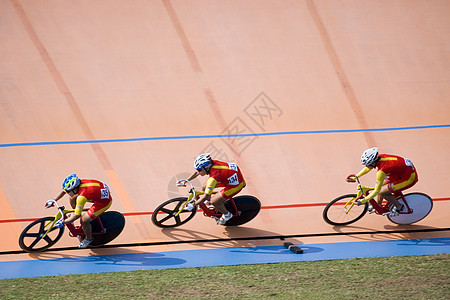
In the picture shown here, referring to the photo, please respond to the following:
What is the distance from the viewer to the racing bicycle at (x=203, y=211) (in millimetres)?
7887

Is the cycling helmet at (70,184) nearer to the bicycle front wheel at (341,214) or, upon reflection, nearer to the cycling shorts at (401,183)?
the bicycle front wheel at (341,214)

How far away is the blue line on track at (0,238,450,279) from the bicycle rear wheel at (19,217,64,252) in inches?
9.6

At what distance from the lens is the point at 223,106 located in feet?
35.9

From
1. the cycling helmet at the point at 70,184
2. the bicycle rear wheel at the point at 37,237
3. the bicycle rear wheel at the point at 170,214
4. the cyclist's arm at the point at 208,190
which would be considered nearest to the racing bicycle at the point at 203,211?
the bicycle rear wheel at the point at 170,214

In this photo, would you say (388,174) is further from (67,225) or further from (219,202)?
(67,225)

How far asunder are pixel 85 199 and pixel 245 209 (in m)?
2.26

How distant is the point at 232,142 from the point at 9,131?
3.93 meters

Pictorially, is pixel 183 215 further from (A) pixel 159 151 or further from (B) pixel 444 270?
(B) pixel 444 270

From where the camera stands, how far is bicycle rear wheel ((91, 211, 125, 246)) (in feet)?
24.5

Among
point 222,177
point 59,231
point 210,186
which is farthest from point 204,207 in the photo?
point 59,231

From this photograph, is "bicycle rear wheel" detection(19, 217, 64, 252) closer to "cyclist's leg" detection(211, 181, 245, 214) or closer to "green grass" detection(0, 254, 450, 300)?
"green grass" detection(0, 254, 450, 300)

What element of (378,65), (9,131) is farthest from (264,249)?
(378,65)

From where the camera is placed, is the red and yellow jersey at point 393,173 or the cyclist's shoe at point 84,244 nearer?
the cyclist's shoe at point 84,244

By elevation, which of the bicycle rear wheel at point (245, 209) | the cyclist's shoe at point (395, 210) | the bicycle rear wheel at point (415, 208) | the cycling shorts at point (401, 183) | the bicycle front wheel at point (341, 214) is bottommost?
→ the bicycle rear wheel at point (415, 208)
